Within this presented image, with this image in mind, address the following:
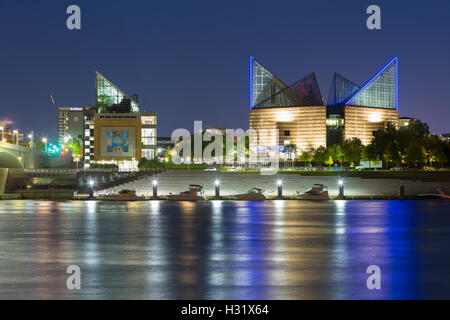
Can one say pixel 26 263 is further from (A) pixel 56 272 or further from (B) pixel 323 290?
(B) pixel 323 290

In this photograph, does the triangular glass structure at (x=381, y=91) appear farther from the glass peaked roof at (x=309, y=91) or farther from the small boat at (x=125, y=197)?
the small boat at (x=125, y=197)

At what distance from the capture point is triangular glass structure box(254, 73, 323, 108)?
154375 millimetres

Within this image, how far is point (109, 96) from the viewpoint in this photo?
148 metres

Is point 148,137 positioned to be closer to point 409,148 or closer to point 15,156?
point 15,156

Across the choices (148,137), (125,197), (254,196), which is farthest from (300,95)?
(125,197)

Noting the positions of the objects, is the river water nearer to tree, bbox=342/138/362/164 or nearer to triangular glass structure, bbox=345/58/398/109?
tree, bbox=342/138/362/164

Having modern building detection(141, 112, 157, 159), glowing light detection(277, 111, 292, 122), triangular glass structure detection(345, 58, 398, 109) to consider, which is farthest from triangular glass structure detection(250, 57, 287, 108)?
modern building detection(141, 112, 157, 159)

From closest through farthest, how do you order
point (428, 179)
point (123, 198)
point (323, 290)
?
point (323, 290) < point (123, 198) < point (428, 179)

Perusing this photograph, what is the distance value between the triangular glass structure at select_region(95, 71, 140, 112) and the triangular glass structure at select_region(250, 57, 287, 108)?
1490 inches

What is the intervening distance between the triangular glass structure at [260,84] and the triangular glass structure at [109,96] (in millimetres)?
37840

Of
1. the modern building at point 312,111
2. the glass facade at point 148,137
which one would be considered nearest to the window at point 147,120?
the glass facade at point 148,137

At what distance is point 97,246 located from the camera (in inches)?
544

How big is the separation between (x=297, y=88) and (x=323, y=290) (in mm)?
151345
